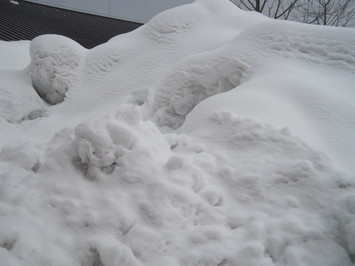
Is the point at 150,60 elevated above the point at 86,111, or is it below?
above

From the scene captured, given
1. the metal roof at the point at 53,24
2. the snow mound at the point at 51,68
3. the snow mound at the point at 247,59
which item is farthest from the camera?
the metal roof at the point at 53,24

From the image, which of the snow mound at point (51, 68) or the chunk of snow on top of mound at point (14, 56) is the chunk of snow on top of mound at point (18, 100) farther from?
the chunk of snow on top of mound at point (14, 56)

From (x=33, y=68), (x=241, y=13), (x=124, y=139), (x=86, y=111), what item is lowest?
(x=86, y=111)

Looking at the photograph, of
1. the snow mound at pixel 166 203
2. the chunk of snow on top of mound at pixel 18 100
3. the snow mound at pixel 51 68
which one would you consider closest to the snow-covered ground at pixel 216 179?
the snow mound at pixel 166 203

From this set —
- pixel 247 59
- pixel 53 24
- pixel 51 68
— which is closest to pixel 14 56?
pixel 51 68

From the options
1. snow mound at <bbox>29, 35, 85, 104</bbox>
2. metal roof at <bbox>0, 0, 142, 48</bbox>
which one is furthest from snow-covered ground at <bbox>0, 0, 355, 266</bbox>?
metal roof at <bbox>0, 0, 142, 48</bbox>

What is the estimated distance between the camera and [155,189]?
964mm

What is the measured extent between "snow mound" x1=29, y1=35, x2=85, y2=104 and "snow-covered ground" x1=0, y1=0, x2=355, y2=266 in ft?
2.91

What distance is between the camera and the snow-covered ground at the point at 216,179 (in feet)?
2.71

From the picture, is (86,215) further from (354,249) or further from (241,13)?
(241,13)

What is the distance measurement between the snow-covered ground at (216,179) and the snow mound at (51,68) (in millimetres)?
887

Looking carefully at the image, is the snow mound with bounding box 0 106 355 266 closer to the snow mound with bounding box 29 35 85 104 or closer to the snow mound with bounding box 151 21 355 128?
the snow mound with bounding box 151 21 355 128

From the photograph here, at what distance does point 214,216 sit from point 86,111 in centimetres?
194

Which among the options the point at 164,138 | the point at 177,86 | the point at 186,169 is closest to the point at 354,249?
the point at 186,169
